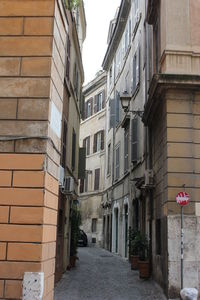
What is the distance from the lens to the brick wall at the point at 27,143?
5590 millimetres

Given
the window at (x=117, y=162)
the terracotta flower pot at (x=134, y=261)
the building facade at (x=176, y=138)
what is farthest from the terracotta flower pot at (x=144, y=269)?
the window at (x=117, y=162)

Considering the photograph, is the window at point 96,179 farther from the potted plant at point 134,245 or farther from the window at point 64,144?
the window at point 64,144

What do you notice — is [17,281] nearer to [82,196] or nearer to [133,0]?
[133,0]

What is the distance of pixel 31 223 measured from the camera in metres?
5.64

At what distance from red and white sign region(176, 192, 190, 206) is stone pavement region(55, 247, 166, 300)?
2.40 metres

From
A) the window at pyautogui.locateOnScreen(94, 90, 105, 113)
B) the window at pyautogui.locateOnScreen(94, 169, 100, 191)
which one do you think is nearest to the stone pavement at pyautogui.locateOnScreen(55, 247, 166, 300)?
the window at pyautogui.locateOnScreen(94, 169, 100, 191)

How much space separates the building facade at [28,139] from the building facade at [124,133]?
928cm

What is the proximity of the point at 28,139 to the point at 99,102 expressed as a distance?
28.3 m

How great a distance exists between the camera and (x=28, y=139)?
5922 mm

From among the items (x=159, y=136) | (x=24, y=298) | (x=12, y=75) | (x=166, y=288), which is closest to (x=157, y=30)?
(x=159, y=136)

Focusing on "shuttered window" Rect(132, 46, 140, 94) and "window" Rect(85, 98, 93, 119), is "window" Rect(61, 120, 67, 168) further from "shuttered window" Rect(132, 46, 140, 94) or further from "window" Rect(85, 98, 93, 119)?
"window" Rect(85, 98, 93, 119)

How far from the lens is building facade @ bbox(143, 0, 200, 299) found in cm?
1066

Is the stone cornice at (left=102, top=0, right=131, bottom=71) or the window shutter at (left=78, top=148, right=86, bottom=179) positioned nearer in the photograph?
the window shutter at (left=78, top=148, right=86, bottom=179)

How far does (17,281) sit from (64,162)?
866 centimetres
